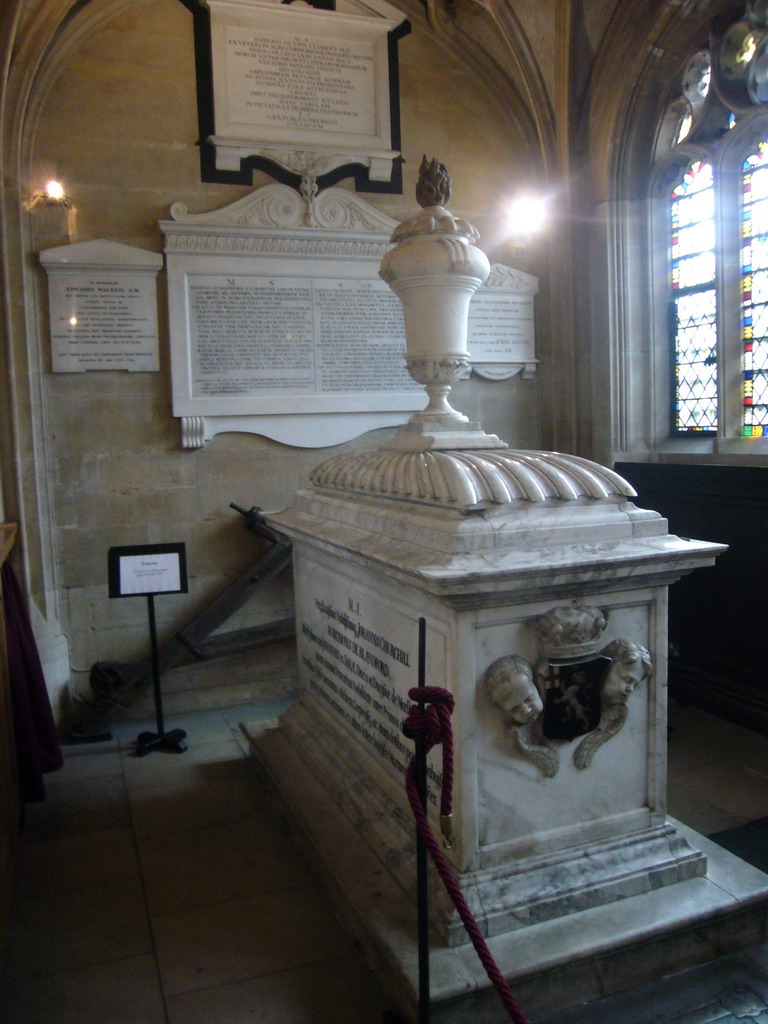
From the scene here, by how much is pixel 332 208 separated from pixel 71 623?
2.75m

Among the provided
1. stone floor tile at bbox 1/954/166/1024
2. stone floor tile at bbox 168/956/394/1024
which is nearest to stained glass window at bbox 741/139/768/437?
stone floor tile at bbox 168/956/394/1024

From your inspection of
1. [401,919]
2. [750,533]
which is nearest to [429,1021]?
[401,919]

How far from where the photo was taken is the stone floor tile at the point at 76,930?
221 centimetres

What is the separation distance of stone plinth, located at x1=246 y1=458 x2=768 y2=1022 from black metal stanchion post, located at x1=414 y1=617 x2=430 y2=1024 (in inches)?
4.6

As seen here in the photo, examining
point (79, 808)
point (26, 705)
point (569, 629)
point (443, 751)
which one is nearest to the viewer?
point (443, 751)

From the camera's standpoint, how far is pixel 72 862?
9.07ft

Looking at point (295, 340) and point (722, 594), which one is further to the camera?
point (295, 340)

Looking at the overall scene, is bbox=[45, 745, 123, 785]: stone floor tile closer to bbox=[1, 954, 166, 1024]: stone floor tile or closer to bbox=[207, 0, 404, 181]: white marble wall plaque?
bbox=[1, 954, 166, 1024]: stone floor tile

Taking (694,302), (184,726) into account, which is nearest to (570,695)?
(184,726)

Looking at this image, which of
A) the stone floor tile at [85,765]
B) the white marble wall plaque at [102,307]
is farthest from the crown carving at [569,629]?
the white marble wall plaque at [102,307]

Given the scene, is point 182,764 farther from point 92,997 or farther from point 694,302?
point 694,302

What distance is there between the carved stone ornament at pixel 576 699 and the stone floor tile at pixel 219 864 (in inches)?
38.4

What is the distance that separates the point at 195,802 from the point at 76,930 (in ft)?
2.82

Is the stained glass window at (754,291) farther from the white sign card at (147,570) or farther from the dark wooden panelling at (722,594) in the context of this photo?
the white sign card at (147,570)
